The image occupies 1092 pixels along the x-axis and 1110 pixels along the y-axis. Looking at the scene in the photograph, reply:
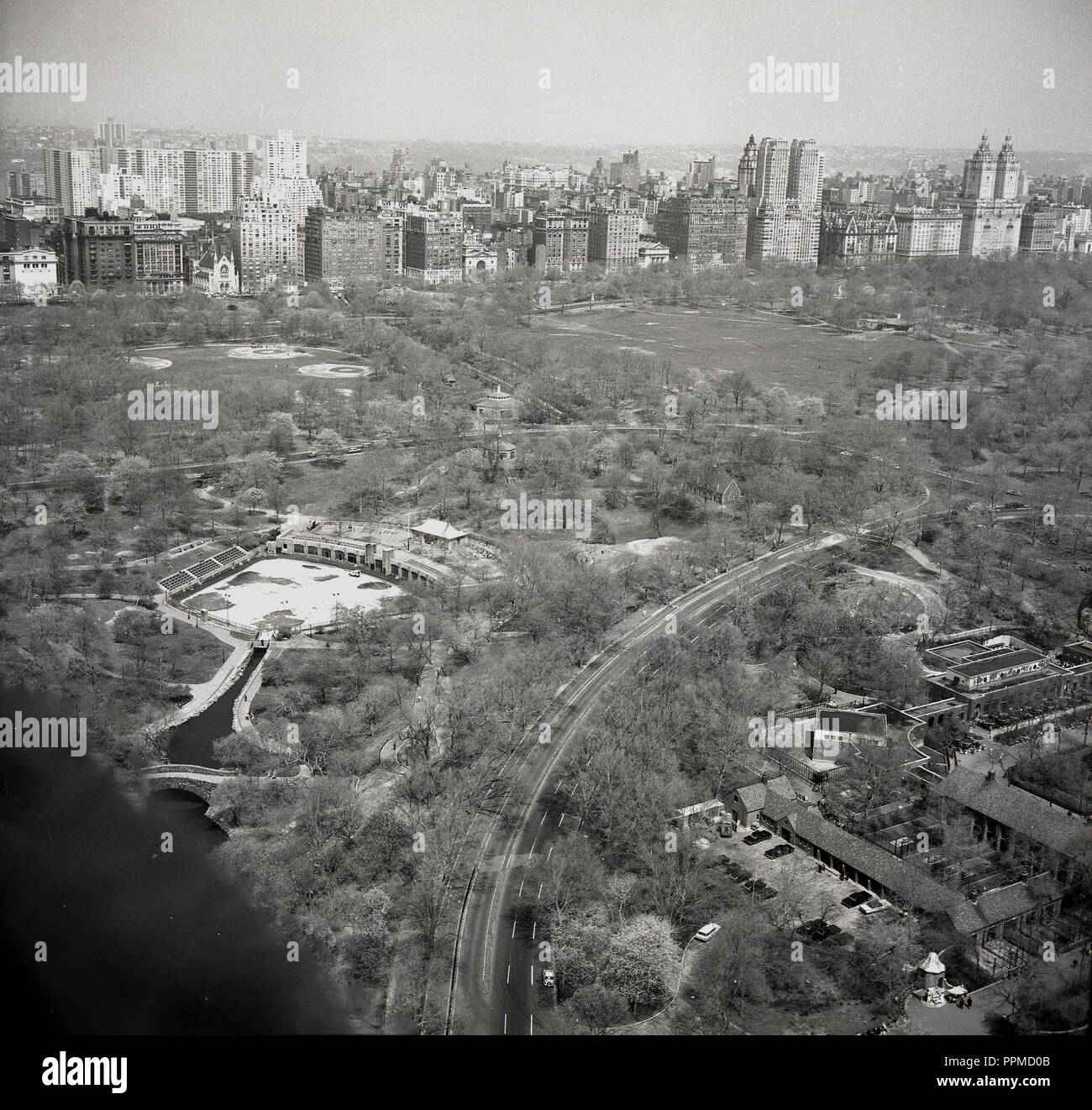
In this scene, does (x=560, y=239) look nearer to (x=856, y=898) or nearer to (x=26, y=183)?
(x=26, y=183)

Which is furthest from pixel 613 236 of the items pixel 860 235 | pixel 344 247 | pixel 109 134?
pixel 109 134

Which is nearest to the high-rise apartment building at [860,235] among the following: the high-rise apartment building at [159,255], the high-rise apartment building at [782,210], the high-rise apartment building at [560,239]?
the high-rise apartment building at [782,210]

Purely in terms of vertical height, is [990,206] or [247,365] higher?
[990,206]

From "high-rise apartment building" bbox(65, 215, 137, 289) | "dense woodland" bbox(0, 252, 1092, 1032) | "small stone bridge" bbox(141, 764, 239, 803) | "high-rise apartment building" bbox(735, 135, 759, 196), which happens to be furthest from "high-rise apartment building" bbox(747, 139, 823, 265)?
"small stone bridge" bbox(141, 764, 239, 803)

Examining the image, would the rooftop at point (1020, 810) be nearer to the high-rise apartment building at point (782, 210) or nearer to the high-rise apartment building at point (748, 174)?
the high-rise apartment building at point (782, 210)

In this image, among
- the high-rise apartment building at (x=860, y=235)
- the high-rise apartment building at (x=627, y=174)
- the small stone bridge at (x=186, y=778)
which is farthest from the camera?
the high-rise apartment building at (x=627, y=174)

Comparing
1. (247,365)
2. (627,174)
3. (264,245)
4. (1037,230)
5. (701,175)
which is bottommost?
(247,365)

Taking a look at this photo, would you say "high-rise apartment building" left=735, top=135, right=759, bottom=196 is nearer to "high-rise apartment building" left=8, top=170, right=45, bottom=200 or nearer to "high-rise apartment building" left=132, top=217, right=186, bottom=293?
"high-rise apartment building" left=132, top=217, right=186, bottom=293
